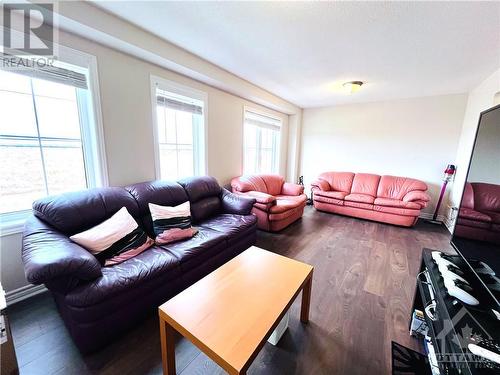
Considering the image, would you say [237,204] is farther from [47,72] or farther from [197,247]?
[47,72]

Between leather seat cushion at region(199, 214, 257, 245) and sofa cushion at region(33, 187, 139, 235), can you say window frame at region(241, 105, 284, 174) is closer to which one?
leather seat cushion at region(199, 214, 257, 245)

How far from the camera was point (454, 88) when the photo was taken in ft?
11.2

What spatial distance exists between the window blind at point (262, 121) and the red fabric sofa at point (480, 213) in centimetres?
329

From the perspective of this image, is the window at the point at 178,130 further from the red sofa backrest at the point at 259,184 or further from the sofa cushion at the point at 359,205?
the sofa cushion at the point at 359,205

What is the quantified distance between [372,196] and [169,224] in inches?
153

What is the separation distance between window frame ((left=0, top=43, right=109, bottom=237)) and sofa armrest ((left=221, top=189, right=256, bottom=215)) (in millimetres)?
1367

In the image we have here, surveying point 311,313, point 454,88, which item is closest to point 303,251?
point 311,313

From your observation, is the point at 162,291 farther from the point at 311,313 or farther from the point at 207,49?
the point at 207,49

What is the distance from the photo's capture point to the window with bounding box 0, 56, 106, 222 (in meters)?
1.65

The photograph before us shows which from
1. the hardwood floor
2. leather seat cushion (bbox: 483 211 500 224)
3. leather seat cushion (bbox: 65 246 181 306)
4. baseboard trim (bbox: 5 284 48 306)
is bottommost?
the hardwood floor

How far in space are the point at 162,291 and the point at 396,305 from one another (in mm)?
1982

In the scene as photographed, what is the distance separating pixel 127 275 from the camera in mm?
1422

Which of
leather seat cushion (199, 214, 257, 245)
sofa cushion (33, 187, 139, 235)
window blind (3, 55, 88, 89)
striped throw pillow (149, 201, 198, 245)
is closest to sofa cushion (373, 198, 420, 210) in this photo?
leather seat cushion (199, 214, 257, 245)

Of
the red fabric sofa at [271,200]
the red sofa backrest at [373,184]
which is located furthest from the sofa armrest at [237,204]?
the red sofa backrest at [373,184]
